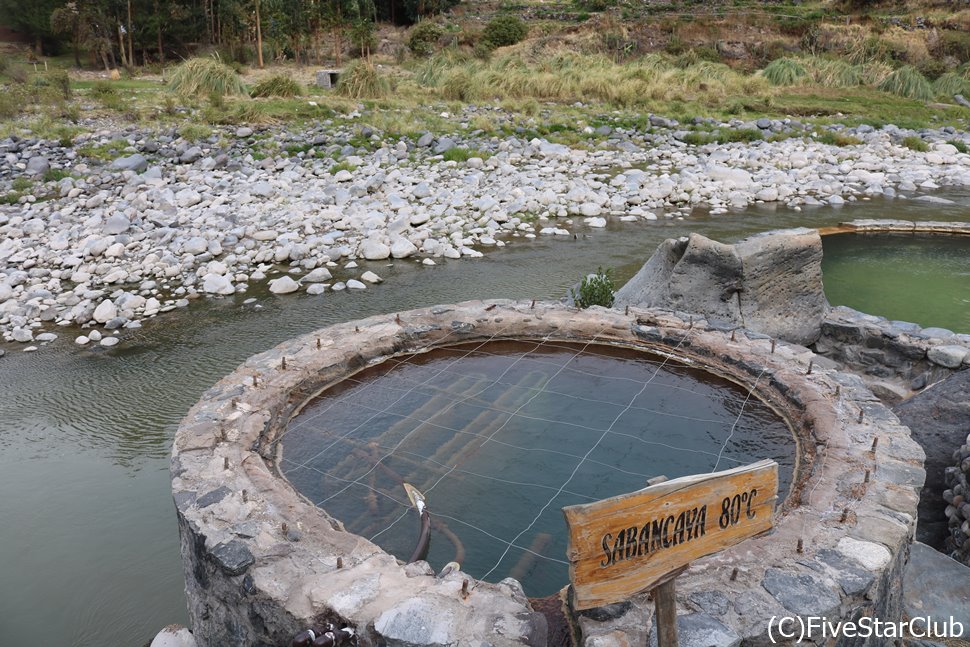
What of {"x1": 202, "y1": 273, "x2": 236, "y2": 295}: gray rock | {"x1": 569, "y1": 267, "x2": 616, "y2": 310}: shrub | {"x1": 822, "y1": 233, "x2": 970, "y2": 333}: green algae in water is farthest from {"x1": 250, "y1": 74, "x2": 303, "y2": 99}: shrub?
{"x1": 569, "y1": 267, "x2": 616, "y2": 310}: shrub

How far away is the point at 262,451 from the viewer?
427 cm

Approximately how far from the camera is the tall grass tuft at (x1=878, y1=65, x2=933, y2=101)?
71.8 ft

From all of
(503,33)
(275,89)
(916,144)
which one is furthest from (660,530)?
(503,33)

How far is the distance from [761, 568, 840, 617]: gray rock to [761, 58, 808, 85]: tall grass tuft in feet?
76.7

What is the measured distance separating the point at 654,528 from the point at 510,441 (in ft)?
8.10

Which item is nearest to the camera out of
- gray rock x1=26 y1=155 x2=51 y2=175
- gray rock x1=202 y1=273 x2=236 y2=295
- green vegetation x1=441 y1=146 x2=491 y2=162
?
gray rock x1=202 y1=273 x2=236 y2=295

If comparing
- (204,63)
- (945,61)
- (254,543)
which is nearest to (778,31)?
(945,61)

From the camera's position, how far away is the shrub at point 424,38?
93.4ft

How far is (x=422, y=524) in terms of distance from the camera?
3.81 meters

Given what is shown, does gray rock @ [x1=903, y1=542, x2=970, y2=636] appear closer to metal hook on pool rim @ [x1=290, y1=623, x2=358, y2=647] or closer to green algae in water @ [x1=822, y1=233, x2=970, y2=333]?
metal hook on pool rim @ [x1=290, y1=623, x2=358, y2=647]

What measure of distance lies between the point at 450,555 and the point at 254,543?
3.21 feet

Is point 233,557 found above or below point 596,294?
above

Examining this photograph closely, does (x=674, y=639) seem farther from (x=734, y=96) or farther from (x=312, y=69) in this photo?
(x=312, y=69)

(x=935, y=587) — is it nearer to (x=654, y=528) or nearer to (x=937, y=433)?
(x=937, y=433)
